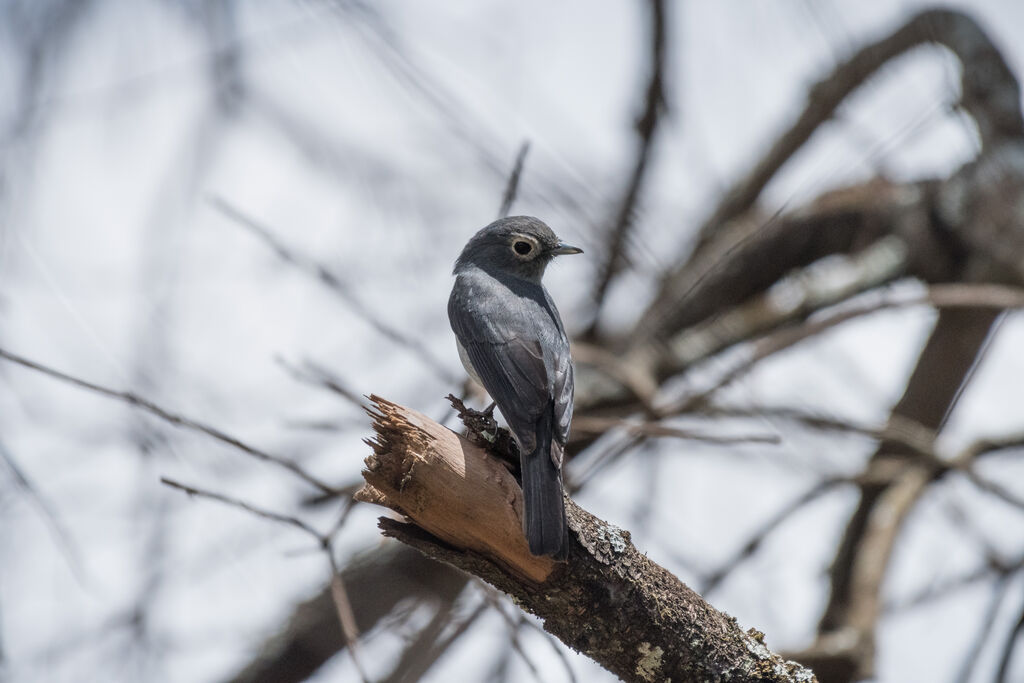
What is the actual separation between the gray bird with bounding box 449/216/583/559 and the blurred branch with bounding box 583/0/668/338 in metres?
0.78

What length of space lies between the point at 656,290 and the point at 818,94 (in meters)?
1.52

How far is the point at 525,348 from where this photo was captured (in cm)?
317

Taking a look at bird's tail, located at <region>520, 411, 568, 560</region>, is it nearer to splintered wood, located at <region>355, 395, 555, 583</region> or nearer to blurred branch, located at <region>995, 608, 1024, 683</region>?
splintered wood, located at <region>355, 395, 555, 583</region>

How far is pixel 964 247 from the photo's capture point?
5617mm

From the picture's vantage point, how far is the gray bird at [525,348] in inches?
91.9

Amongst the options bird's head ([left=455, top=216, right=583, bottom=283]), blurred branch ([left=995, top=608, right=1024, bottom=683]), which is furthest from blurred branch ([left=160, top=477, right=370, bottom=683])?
blurred branch ([left=995, top=608, right=1024, bottom=683])

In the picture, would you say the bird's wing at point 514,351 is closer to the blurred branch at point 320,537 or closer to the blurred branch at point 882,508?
the blurred branch at point 320,537

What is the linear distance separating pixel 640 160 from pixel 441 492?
12.1 ft

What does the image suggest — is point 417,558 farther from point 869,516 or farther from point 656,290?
point 869,516

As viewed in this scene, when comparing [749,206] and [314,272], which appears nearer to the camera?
[314,272]

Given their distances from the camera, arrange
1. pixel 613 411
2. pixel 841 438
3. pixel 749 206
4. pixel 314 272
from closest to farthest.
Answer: pixel 314 272
pixel 841 438
pixel 613 411
pixel 749 206

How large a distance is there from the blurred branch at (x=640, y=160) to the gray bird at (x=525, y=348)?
2.57 feet

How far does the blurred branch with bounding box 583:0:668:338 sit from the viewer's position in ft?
15.6

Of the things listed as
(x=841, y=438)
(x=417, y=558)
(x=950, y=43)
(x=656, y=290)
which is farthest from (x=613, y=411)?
(x=950, y=43)
